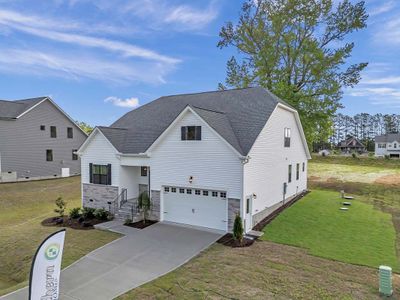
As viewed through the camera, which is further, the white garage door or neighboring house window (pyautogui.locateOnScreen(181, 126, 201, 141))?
neighboring house window (pyautogui.locateOnScreen(181, 126, 201, 141))

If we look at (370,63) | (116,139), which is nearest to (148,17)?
(116,139)

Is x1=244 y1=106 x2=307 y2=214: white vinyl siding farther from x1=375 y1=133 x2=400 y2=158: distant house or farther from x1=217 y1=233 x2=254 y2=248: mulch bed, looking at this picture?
x1=375 y1=133 x2=400 y2=158: distant house

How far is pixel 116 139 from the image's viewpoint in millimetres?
18250

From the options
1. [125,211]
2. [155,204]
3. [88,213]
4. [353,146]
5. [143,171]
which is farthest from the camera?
[353,146]

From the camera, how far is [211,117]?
49.5 ft

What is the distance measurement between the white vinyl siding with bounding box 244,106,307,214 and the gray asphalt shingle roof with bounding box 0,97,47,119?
29.9 meters

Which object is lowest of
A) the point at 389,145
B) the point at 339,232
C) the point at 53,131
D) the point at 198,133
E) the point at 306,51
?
the point at 339,232

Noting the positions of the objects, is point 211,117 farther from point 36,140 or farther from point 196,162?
point 36,140

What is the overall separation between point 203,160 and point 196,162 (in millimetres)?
453

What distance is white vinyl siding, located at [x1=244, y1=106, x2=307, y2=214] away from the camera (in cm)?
1462

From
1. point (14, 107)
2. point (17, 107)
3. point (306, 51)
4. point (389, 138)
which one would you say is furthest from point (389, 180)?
point (389, 138)

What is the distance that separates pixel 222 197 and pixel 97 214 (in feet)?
27.5

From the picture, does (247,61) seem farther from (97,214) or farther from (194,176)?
(97,214)

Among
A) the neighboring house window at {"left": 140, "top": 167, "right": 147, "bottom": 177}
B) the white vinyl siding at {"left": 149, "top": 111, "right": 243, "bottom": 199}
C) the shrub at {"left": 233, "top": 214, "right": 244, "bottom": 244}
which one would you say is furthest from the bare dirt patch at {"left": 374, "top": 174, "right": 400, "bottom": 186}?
the neighboring house window at {"left": 140, "top": 167, "right": 147, "bottom": 177}
